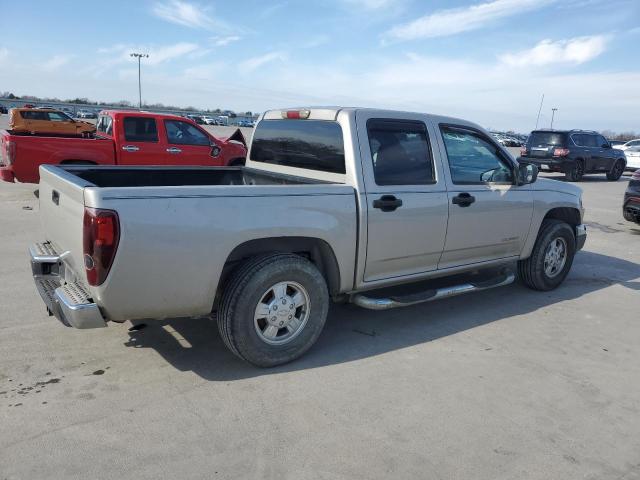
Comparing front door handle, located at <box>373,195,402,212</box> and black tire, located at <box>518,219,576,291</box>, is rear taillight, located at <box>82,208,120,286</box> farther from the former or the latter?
black tire, located at <box>518,219,576,291</box>

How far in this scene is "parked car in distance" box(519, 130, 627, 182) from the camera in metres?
17.8

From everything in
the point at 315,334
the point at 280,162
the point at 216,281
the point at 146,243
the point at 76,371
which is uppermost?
the point at 280,162

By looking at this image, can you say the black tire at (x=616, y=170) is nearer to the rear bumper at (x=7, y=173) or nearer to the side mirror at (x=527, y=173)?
the side mirror at (x=527, y=173)

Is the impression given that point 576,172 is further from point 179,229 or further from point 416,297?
point 179,229

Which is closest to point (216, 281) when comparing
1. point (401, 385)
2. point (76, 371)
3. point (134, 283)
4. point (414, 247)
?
point (134, 283)

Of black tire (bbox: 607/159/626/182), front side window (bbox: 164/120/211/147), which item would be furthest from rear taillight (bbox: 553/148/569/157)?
front side window (bbox: 164/120/211/147)

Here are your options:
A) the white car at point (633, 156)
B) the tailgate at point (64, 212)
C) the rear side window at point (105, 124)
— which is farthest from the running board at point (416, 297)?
the white car at point (633, 156)

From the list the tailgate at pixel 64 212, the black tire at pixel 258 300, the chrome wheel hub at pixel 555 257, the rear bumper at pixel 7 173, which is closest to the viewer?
the tailgate at pixel 64 212

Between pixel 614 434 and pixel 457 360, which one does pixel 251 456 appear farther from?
pixel 614 434

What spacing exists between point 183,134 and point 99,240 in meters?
8.48

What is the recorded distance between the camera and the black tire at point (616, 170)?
66.5 feet

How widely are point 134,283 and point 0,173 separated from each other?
7604mm

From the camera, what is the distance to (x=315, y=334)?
3.86m

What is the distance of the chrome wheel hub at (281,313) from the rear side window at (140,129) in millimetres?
7688
